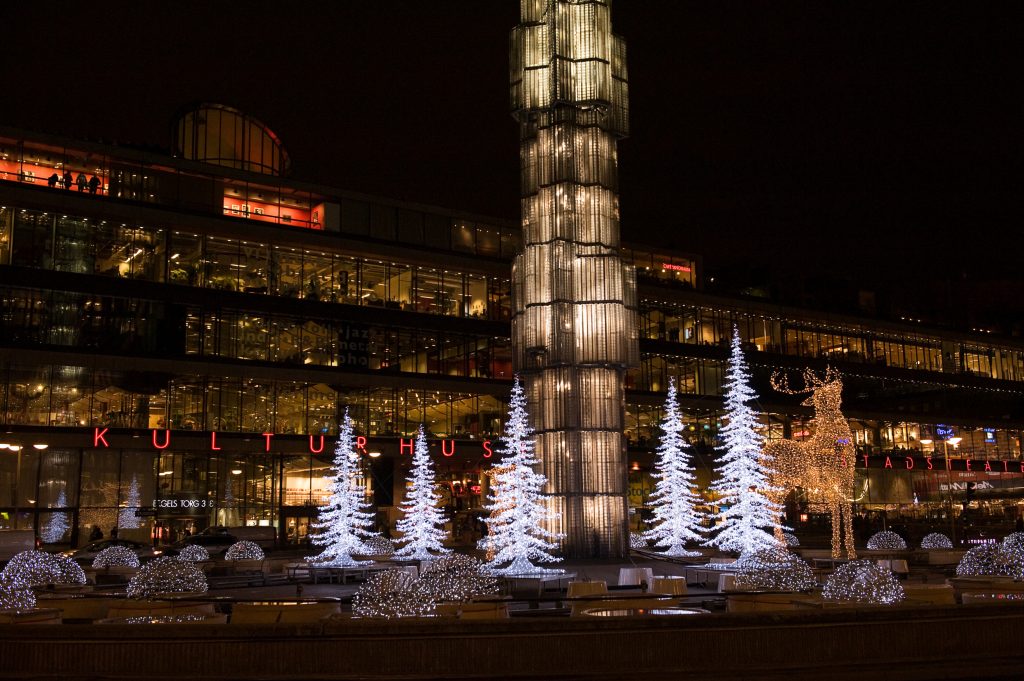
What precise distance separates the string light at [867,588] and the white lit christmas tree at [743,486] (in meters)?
22.2

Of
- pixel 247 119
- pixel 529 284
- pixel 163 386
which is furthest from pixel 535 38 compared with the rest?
pixel 247 119

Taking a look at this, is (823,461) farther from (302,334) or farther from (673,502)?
(302,334)

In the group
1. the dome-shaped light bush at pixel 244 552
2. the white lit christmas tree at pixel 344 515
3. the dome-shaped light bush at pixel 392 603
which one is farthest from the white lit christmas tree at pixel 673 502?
the dome-shaped light bush at pixel 392 603

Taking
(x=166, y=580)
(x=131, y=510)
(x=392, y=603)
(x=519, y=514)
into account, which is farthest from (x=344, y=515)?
(x=392, y=603)

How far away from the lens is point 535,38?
39469mm

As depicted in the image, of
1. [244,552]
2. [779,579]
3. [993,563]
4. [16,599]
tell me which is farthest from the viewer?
[244,552]

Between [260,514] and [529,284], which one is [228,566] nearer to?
[529,284]

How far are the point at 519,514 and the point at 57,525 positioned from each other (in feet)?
91.9

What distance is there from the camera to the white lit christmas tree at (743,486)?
39.9 meters

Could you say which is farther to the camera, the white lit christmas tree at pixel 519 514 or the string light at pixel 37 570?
the white lit christmas tree at pixel 519 514

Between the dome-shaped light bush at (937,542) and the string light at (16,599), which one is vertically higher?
the string light at (16,599)

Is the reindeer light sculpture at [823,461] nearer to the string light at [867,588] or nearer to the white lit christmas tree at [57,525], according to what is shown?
the string light at [867,588]

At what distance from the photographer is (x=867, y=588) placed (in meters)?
16.4

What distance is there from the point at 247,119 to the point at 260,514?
2583 cm
